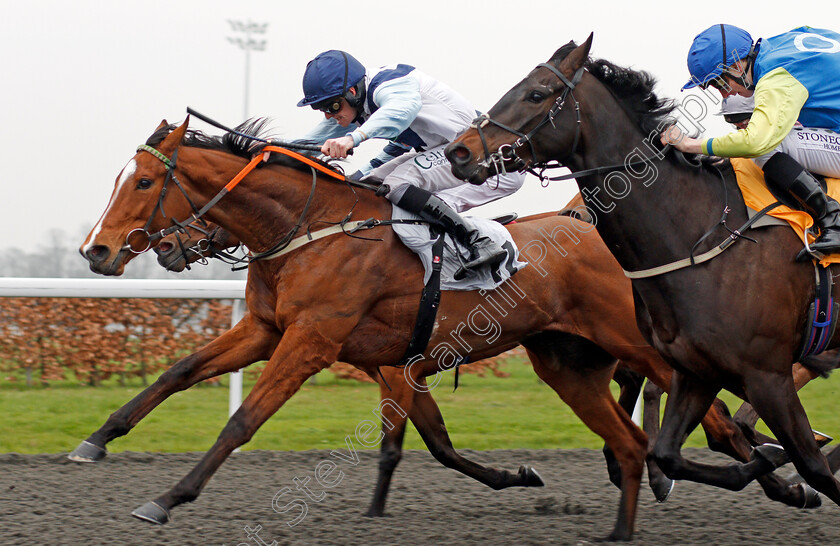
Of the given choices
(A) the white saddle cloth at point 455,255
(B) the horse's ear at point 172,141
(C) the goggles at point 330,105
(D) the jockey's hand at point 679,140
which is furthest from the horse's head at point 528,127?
(B) the horse's ear at point 172,141

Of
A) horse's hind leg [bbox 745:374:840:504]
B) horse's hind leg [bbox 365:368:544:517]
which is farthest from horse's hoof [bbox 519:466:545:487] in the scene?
horse's hind leg [bbox 745:374:840:504]

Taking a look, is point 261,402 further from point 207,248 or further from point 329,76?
point 329,76

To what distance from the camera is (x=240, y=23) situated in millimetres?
19969

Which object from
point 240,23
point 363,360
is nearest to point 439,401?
point 363,360

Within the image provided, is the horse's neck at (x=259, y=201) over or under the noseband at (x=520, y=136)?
under

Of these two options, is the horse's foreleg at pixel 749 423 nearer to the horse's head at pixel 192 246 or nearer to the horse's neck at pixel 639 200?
the horse's neck at pixel 639 200

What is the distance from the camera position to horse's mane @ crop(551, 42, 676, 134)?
353 centimetres

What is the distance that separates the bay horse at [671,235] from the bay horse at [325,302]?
43 centimetres

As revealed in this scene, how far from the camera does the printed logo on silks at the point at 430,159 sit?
449 centimetres

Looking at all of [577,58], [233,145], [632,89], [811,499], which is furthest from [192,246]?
[811,499]

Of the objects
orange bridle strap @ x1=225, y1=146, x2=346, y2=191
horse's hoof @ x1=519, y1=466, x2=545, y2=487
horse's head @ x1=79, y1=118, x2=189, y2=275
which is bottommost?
horse's hoof @ x1=519, y1=466, x2=545, y2=487

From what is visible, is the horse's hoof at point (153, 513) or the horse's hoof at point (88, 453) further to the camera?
the horse's hoof at point (88, 453)

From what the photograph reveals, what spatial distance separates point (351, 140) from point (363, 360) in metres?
0.95

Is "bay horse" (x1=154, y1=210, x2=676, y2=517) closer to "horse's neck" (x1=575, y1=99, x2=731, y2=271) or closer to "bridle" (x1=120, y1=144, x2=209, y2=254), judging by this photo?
"bridle" (x1=120, y1=144, x2=209, y2=254)
